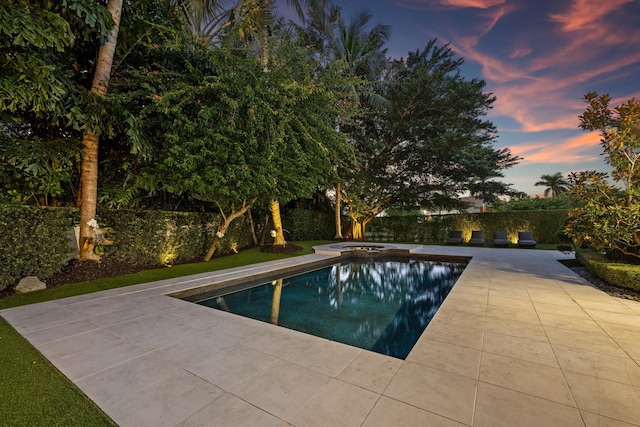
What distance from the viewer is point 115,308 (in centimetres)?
419

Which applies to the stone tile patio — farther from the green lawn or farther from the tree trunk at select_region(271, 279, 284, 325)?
the tree trunk at select_region(271, 279, 284, 325)

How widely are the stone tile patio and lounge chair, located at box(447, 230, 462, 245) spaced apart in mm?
10327

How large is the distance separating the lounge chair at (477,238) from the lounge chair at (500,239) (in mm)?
607

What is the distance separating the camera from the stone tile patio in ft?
6.10

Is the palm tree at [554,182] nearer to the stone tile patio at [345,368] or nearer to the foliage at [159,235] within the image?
the stone tile patio at [345,368]

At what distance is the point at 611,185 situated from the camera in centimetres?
569

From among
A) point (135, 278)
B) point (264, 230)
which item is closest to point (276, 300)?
point (135, 278)

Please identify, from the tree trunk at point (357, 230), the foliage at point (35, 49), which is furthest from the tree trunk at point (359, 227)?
the foliage at point (35, 49)

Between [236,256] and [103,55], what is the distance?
6.72m

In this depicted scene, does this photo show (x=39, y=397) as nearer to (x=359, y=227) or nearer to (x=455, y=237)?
(x=455, y=237)

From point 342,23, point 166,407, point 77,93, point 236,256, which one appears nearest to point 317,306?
point 166,407

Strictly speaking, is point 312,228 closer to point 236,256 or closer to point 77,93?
point 236,256

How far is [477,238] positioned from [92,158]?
16.5 meters

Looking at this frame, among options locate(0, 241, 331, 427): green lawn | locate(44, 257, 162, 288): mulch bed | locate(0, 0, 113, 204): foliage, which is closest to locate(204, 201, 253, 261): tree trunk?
locate(44, 257, 162, 288): mulch bed
